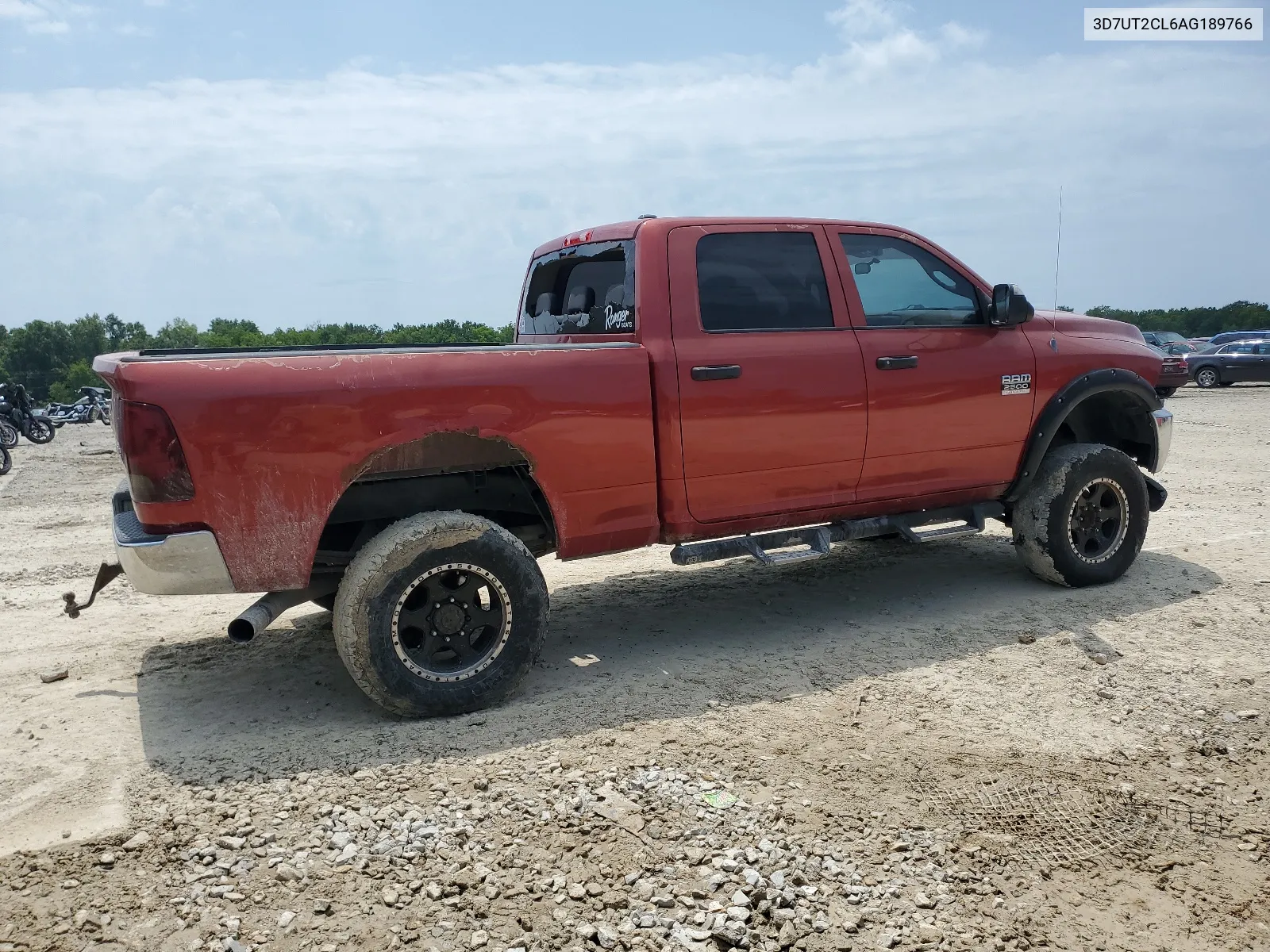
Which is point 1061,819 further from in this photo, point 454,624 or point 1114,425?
point 1114,425

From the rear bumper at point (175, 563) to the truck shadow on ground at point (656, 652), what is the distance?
0.64 metres

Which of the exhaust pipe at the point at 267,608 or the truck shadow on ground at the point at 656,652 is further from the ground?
the exhaust pipe at the point at 267,608

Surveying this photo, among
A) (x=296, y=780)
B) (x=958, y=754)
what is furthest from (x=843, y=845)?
(x=296, y=780)

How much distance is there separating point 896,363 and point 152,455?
11.6 feet

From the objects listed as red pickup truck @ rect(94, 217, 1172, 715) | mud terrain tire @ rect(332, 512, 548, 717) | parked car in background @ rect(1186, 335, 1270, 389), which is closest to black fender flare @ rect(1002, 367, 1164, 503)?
red pickup truck @ rect(94, 217, 1172, 715)

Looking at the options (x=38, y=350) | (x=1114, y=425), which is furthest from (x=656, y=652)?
(x=38, y=350)

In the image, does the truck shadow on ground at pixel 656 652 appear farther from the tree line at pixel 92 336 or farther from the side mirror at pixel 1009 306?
the tree line at pixel 92 336

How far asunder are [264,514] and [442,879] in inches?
66.0

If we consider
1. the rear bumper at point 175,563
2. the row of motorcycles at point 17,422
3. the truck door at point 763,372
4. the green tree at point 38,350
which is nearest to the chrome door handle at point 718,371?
the truck door at point 763,372

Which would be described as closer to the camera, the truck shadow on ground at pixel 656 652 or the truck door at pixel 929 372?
the truck shadow on ground at pixel 656 652

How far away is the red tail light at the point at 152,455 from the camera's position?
369 cm

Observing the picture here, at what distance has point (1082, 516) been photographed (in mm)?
5871

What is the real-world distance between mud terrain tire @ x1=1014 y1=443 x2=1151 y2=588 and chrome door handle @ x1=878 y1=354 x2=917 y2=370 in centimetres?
123

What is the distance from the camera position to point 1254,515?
783 cm
